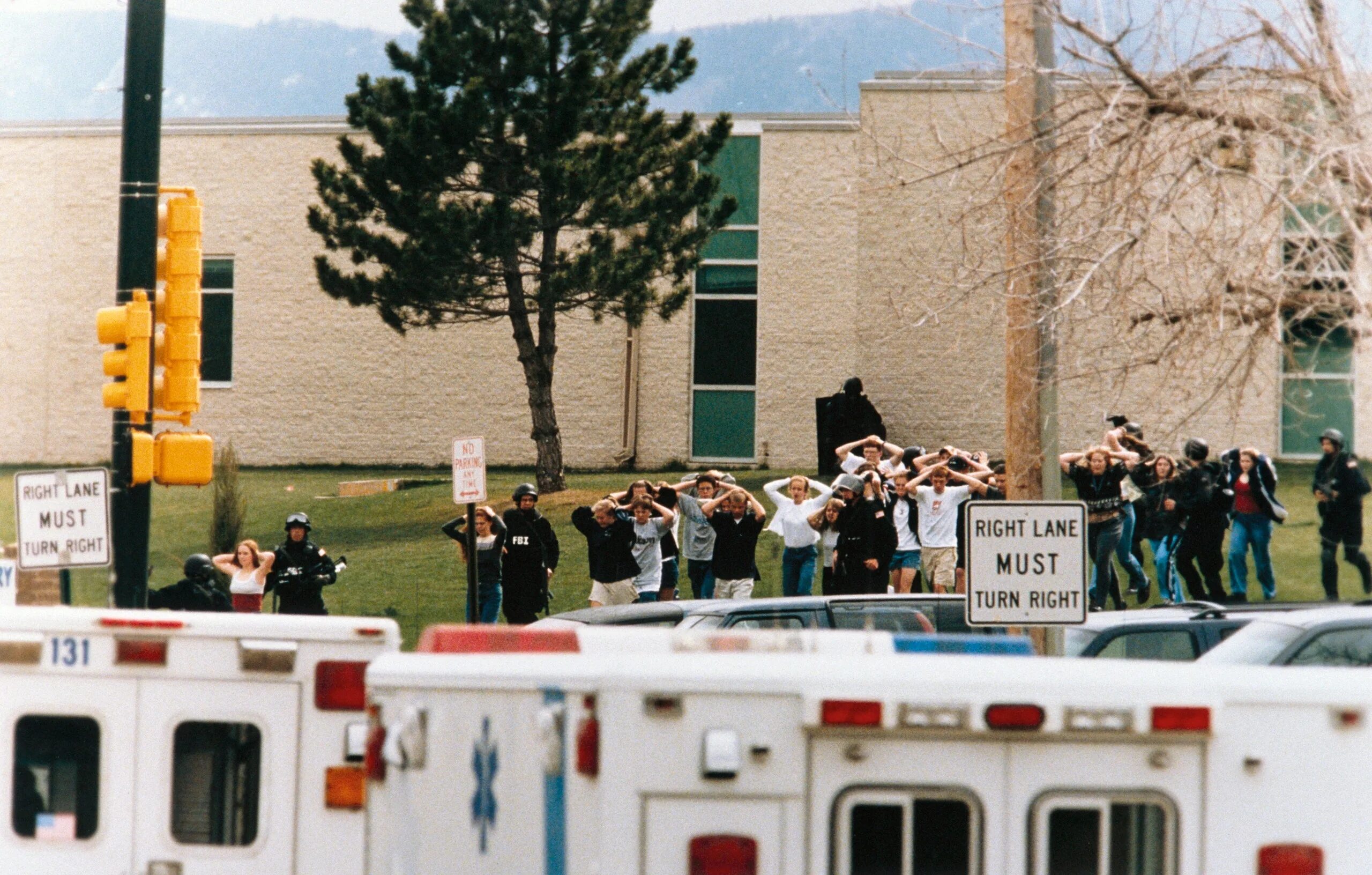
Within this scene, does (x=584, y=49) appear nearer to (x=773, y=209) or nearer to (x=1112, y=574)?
(x=773, y=209)

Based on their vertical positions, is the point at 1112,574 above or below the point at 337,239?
below

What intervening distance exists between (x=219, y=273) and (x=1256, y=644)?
24148 millimetres

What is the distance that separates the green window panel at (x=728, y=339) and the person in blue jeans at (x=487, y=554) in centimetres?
1123

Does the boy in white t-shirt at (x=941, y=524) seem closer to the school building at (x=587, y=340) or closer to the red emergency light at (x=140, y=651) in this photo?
the school building at (x=587, y=340)

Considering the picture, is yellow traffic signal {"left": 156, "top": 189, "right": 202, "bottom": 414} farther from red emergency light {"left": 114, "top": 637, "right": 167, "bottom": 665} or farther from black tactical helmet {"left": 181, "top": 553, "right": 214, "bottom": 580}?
red emergency light {"left": 114, "top": 637, "right": 167, "bottom": 665}

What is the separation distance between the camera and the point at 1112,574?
17.1m

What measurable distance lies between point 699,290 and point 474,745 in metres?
23.4

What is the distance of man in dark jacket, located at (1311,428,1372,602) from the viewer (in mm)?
17156

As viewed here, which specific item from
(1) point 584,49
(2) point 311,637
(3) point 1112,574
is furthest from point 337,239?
(2) point 311,637

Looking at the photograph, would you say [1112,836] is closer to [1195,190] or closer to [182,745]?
[182,745]

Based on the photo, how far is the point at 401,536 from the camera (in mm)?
25156

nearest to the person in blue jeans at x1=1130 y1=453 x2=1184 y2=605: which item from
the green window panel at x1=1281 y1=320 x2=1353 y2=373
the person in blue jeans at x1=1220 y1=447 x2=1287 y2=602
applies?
the person in blue jeans at x1=1220 y1=447 x2=1287 y2=602

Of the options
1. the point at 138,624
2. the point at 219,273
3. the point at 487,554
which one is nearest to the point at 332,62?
the point at 219,273

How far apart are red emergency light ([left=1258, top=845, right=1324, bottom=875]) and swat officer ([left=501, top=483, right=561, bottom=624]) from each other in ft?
39.9
